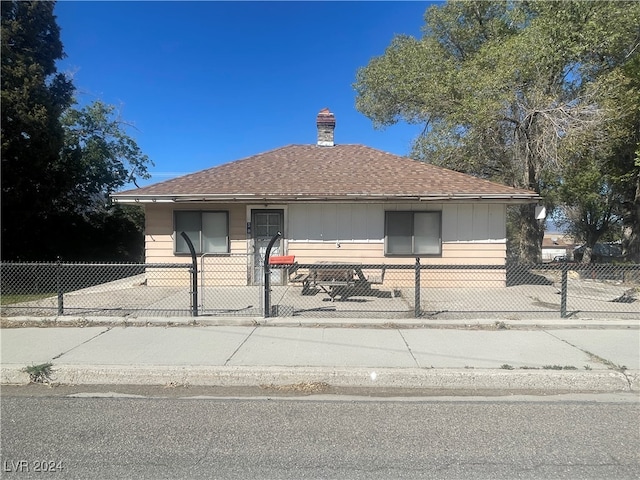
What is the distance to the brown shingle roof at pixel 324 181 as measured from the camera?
10375mm

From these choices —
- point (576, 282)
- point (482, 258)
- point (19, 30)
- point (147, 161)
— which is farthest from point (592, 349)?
point (147, 161)

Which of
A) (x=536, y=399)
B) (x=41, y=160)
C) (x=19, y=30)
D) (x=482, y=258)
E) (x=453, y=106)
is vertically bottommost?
(x=536, y=399)

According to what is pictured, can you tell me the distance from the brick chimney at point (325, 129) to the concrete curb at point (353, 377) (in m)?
11.2

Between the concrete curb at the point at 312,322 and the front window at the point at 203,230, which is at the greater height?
the front window at the point at 203,230

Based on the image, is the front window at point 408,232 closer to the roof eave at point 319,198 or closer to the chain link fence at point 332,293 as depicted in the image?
the roof eave at point 319,198

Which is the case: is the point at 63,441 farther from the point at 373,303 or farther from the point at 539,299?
the point at 539,299

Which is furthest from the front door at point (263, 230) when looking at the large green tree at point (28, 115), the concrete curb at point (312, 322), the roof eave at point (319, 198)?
the large green tree at point (28, 115)

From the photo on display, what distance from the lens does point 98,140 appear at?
80.1 ft

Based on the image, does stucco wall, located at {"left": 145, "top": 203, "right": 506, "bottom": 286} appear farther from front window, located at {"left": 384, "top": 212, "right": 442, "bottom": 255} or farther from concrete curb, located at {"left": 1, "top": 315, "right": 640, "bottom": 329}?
concrete curb, located at {"left": 1, "top": 315, "right": 640, "bottom": 329}

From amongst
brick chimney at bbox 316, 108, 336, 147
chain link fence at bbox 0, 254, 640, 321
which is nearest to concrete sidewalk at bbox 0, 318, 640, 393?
chain link fence at bbox 0, 254, 640, 321

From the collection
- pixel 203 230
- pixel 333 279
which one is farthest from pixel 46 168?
pixel 333 279

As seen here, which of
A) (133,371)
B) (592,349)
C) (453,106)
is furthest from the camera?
(453,106)

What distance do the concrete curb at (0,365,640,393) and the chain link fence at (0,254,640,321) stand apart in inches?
88.7

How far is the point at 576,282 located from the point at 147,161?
26.7m
